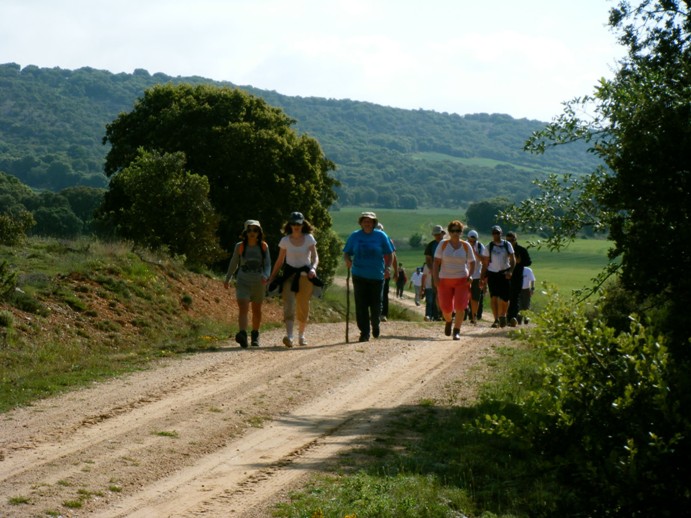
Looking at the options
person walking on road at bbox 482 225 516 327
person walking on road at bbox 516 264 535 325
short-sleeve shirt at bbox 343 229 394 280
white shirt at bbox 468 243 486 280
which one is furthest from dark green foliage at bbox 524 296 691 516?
person walking on road at bbox 516 264 535 325

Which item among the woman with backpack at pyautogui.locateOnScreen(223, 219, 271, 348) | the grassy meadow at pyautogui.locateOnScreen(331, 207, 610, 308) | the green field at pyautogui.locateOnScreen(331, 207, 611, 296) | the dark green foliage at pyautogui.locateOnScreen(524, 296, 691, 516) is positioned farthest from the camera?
the grassy meadow at pyautogui.locateOnScreen(331, 207, 610, 308)

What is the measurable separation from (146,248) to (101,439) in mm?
18478

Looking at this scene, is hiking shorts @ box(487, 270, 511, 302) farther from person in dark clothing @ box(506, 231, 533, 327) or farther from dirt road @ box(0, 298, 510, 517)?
dirt road @ box(0, 298, 510, 517)

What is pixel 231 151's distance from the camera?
44.5 meters

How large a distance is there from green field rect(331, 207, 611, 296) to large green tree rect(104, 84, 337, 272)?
34.7 meters

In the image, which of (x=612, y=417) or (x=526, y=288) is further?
(x=526, y=288)

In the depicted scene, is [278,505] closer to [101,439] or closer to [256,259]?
[101,439]

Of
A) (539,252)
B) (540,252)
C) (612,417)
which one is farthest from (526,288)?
(539,252)

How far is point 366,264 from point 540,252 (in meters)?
134

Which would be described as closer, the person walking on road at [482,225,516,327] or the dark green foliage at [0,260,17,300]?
the dark green foliage at [0,260,17,300]

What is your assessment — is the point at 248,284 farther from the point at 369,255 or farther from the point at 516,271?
the point at 516,271

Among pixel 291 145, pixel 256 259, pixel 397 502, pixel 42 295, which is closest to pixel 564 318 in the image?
pixel 397 502

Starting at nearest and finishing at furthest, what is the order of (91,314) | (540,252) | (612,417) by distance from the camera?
(612,417) < (91,314) < (540,252)

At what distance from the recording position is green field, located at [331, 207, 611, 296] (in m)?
96.5
